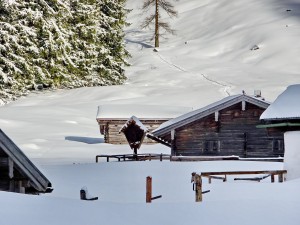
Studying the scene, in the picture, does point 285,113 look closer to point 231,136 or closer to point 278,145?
point 278,145

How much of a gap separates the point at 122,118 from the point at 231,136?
14.0 m

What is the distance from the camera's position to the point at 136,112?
44.7 metres

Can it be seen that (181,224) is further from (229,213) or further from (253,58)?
(253,58)

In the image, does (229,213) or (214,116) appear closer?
(229,213)

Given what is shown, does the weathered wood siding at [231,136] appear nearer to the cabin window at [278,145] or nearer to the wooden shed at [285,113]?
the cabin window at [278,145]

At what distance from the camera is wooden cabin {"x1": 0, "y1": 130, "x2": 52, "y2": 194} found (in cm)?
1095

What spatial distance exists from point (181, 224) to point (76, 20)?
182ft

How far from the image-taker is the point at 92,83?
212 feet

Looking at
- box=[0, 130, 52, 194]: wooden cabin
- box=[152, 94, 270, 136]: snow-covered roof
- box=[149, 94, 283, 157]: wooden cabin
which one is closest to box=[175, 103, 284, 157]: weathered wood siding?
box=[149, 94, 283, 157]: wooden cabin

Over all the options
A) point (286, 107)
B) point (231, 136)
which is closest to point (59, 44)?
point (231, 136)

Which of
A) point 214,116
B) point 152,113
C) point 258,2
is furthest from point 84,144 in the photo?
point 258,2

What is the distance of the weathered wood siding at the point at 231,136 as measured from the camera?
3158cm

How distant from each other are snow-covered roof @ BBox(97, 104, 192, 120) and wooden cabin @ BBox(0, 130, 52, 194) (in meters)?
31.7

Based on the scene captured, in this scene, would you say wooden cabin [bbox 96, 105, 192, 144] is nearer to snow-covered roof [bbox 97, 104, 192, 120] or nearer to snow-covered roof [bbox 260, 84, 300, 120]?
snow-covered roof [bbox 97, 104, 192, 120]
